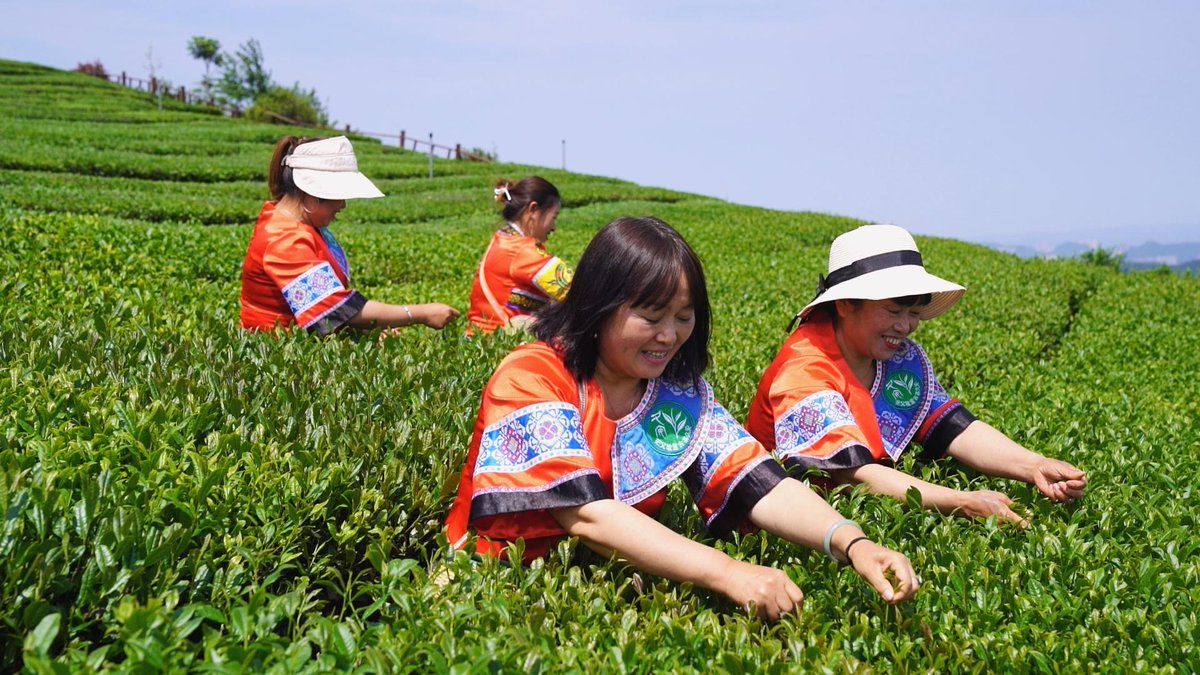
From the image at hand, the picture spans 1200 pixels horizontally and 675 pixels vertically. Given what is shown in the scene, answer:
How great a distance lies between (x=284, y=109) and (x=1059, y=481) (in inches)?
1723

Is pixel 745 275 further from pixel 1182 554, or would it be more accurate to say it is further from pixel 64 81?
pixel 64 81

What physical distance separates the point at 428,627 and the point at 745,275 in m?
8.26

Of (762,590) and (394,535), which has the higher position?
(762,590)

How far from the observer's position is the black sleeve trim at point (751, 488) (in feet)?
8.42

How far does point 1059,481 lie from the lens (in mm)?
3219

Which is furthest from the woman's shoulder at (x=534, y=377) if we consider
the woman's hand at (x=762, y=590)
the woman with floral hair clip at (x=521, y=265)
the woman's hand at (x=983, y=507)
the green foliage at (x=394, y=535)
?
the woman with floral hair clip at (x=521, y=265)

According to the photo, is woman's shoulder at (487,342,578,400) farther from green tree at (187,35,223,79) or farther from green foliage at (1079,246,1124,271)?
green tree at (187,35,223,79)

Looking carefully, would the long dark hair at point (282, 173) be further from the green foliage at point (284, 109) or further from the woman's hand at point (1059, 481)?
the green foliage at point (284, 109)

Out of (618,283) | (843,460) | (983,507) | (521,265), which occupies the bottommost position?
(983,507)

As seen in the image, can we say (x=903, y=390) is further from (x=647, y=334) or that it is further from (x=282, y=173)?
(x=282, y=173)

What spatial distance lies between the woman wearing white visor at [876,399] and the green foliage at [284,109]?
134 ft

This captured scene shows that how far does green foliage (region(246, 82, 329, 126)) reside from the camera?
41188 mm

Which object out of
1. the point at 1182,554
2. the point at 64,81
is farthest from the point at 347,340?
the point at 64,81

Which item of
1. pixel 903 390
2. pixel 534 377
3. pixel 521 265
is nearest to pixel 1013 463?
pixel 903 390
